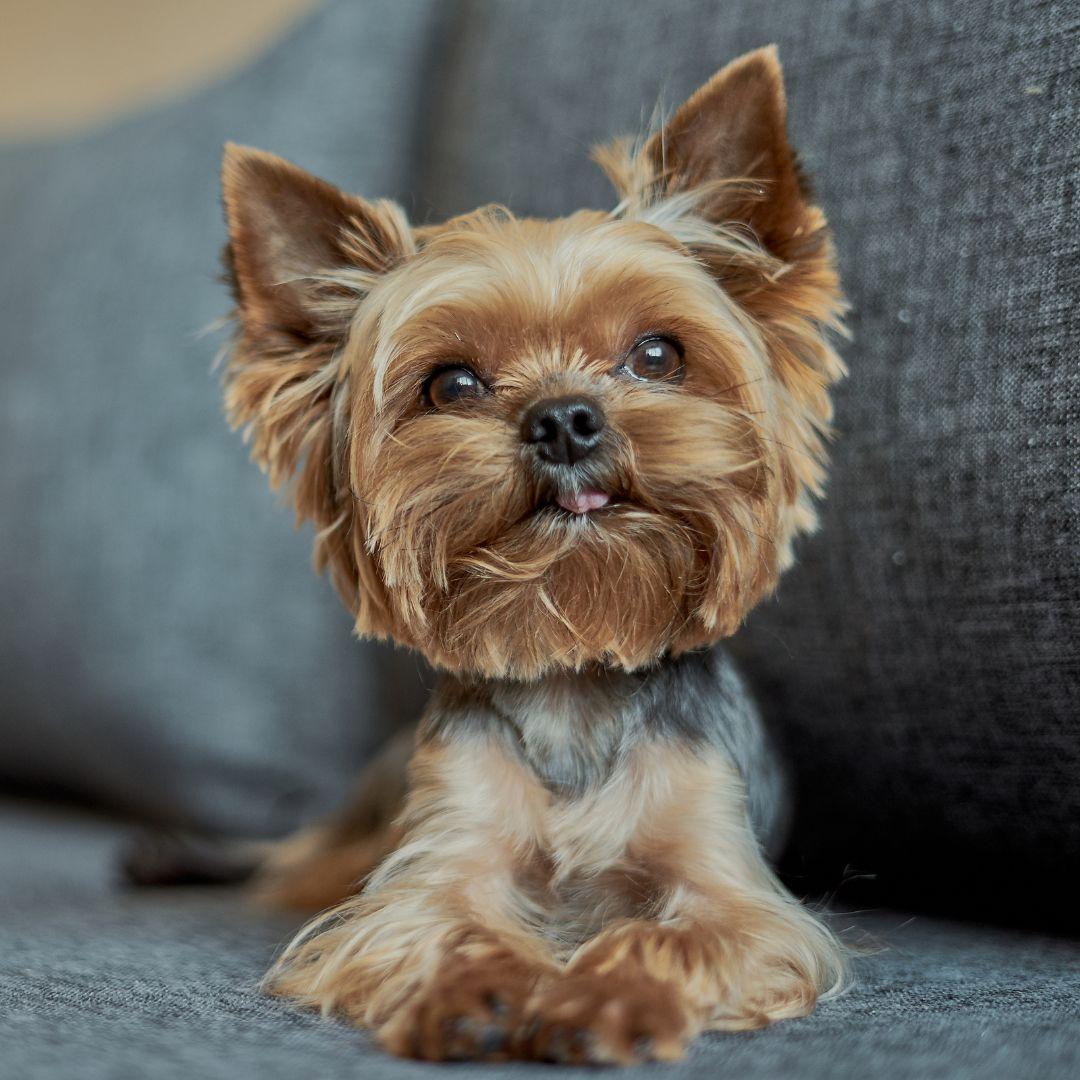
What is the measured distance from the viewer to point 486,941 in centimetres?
107

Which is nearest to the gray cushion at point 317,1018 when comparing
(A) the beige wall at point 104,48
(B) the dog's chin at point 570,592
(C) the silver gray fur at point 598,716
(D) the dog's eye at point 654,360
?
(C) the silver gray fur at point 598,716

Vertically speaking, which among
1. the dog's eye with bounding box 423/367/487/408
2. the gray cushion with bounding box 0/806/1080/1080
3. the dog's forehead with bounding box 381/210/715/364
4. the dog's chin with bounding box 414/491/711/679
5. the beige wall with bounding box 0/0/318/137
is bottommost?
the gray cushion with bounding box 0/806/1080/1080

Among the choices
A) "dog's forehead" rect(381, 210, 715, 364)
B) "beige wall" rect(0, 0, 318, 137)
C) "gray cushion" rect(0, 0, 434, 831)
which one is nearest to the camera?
"dog's forehead" rect(381, 210, 715, 364)

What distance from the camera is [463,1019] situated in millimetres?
898

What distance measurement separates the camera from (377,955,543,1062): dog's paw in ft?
2.90

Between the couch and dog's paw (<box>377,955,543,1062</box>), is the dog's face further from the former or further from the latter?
dog's paw (<box>377,955,543,1062</box>)

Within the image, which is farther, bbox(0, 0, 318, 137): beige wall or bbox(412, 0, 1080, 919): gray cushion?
bbox(0, 0, 318, 137): beige wall

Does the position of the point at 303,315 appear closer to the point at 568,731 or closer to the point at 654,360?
the point at 654,360

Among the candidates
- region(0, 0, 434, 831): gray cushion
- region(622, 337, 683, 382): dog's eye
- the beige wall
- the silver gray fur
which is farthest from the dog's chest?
the beige wall

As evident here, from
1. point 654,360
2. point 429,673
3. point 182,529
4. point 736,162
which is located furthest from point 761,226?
point 182,529

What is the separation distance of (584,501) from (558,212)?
28.2 inches

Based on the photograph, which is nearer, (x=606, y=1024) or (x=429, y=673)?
(x=606, y=1024)

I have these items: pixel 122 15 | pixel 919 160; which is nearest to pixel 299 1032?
pixel 919 160

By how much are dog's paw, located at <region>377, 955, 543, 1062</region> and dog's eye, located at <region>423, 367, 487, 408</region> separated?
1.89ft
